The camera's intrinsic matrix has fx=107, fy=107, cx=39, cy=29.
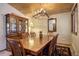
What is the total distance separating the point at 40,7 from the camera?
6.04 feet

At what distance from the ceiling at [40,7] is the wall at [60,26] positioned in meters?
0.09

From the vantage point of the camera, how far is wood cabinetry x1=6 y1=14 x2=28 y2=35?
1818mm

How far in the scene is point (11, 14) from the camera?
1.78m

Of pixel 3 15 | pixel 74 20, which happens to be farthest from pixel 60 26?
pixel 3 15

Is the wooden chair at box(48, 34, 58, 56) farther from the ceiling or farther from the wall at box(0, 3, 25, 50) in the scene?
the wall at box(0, 3, 25, 50)

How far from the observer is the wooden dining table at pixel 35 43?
1.69m

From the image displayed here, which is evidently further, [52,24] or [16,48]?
[52,24]

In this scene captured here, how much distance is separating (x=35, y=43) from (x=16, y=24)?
1.56 feet

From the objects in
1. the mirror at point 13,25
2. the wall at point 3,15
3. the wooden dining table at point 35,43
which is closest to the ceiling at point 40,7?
the wall at point 3,15

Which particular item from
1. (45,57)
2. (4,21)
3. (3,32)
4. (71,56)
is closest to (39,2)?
(4,21)

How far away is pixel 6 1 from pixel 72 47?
4.54 feet

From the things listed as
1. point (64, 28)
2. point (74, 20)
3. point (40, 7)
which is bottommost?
point (64, 28)

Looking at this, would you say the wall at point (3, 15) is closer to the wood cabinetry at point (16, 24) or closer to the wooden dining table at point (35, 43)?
the wood cabinetry at point (16, 24)

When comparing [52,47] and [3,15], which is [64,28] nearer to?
[52,47]
